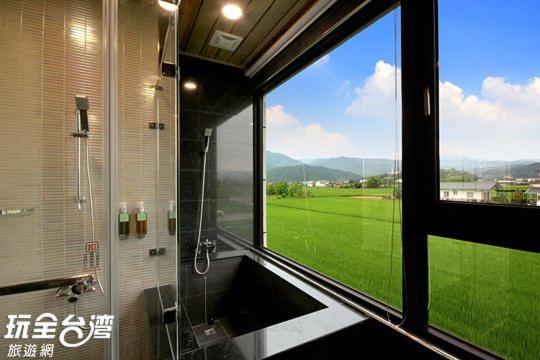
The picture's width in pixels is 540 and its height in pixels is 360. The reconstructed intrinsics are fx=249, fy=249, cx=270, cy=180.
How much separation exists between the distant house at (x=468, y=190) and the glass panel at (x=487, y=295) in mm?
196

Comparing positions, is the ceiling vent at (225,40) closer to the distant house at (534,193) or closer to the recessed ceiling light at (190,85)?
the recessed ceiling light at (190,85)

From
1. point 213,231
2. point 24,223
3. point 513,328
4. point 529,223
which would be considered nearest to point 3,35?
point 24,223

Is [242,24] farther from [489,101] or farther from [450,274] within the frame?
[450,274]

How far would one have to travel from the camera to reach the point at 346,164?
5.63ft

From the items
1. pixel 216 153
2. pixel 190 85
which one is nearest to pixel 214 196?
pixel 216 153

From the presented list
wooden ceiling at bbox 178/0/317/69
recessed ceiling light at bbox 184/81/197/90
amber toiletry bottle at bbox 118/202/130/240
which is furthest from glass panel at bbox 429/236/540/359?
recessed ceiling light at bbox 184/81/197/90

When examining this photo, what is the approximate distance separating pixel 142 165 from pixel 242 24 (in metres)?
1.32

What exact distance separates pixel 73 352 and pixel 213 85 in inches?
91.2

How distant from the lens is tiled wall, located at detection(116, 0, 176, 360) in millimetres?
1735

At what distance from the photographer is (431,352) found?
3.52 feet

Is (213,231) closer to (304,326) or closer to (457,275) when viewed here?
(304,326)

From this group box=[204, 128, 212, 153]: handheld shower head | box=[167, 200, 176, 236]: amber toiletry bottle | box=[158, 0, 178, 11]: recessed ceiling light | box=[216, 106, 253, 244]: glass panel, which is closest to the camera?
box=[158, 0, 178, 11]: recessed ceiling light

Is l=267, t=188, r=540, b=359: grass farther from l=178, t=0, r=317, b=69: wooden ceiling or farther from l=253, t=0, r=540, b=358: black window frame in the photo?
l=178, t=0, r=317, b=69: wooden ceiling

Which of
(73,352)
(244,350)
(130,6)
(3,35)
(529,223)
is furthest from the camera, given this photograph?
(130,6)
